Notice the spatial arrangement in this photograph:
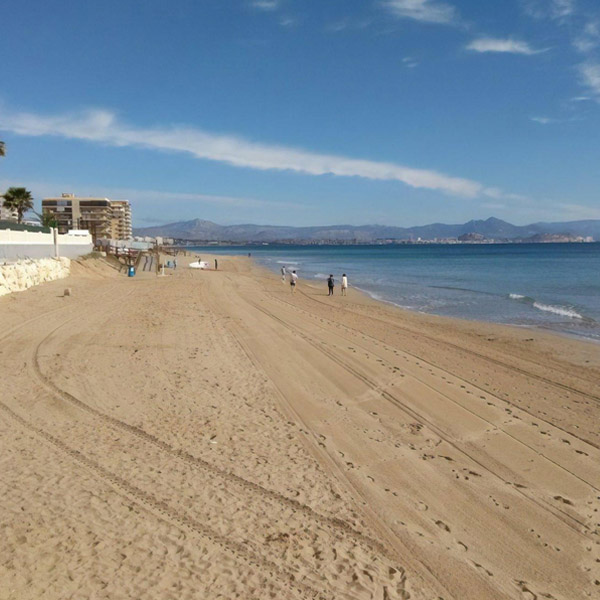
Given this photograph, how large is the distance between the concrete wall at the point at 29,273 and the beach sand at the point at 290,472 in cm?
793

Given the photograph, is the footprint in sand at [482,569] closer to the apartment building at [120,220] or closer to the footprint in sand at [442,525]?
the footprint in sand at [442,525]

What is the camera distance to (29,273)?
23.0m

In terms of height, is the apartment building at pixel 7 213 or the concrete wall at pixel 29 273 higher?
the apartment building at pixel 7 213

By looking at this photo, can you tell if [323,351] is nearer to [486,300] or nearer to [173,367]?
[173,367]

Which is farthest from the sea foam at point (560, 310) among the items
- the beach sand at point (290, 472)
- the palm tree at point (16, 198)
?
the palm tree at point (16, 198)

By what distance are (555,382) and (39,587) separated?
33.9 ft

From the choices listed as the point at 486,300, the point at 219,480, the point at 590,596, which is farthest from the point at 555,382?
the point at 486,300

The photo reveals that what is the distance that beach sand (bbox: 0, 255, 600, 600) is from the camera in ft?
14.3

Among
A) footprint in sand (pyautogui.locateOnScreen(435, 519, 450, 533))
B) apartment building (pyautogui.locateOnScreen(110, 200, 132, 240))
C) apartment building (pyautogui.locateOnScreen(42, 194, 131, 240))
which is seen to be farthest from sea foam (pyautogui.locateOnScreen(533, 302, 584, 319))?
apartment building (pyautogui.locateOnScreen(110, 200, 132, 240))

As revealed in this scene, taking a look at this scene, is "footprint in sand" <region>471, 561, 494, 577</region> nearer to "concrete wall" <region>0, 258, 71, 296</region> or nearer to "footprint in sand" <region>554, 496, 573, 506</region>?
"footprint in sand" <region>554, 496, 573, 506</region>

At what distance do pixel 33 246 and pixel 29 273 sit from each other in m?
4.33

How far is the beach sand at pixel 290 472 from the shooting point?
4348mm

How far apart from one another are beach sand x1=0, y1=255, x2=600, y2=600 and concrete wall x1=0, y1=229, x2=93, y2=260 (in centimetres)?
1143

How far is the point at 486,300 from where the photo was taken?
28719 mm
